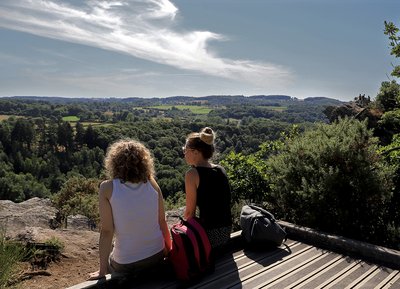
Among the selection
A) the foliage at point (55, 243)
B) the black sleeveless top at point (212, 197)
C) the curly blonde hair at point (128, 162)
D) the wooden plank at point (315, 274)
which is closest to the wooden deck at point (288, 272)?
the wooden plank at point (315, 274)

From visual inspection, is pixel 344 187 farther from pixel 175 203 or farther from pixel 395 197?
pixel 175 203

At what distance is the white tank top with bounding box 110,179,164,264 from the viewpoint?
2.97 metres

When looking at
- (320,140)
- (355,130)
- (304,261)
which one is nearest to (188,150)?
(304,261)

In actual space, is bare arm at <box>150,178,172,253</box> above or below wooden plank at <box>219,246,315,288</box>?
above

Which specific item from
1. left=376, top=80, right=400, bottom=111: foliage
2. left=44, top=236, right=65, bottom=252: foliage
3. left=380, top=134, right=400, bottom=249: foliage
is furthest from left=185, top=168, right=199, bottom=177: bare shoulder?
left=376, top=80, right=400, bottom=111: foliage

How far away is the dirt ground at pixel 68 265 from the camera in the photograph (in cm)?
405

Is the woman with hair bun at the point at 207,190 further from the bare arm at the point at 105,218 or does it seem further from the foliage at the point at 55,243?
the foliage at the point at 55,243

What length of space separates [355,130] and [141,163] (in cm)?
346

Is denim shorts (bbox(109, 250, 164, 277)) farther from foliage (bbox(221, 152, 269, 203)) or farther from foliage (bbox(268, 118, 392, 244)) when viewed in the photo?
foliage (bbox(221, 152, 269, 203))

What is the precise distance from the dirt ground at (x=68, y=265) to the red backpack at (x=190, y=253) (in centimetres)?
165

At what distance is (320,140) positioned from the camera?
511 centimetres

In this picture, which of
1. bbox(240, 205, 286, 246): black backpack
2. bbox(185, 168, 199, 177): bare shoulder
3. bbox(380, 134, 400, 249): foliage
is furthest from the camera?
bbox(380, 134, 400, 249): foliage

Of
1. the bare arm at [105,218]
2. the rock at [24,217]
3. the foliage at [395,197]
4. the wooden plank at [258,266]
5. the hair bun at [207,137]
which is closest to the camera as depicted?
the bare arm at [105,218]

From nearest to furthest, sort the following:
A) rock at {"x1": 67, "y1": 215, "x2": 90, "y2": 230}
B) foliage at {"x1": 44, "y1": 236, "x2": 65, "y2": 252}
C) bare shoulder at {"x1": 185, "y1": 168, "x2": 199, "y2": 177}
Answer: bare shoulder at {"x1": 185, "y1": 168, "x2": 199, "y2": 177} < foliage at {"x1": 44, "y1": 236, "x2": 65, "y2": 252} < rock at {"x1": 67, "y1": 215, "x2": 90, "y2": 230}
